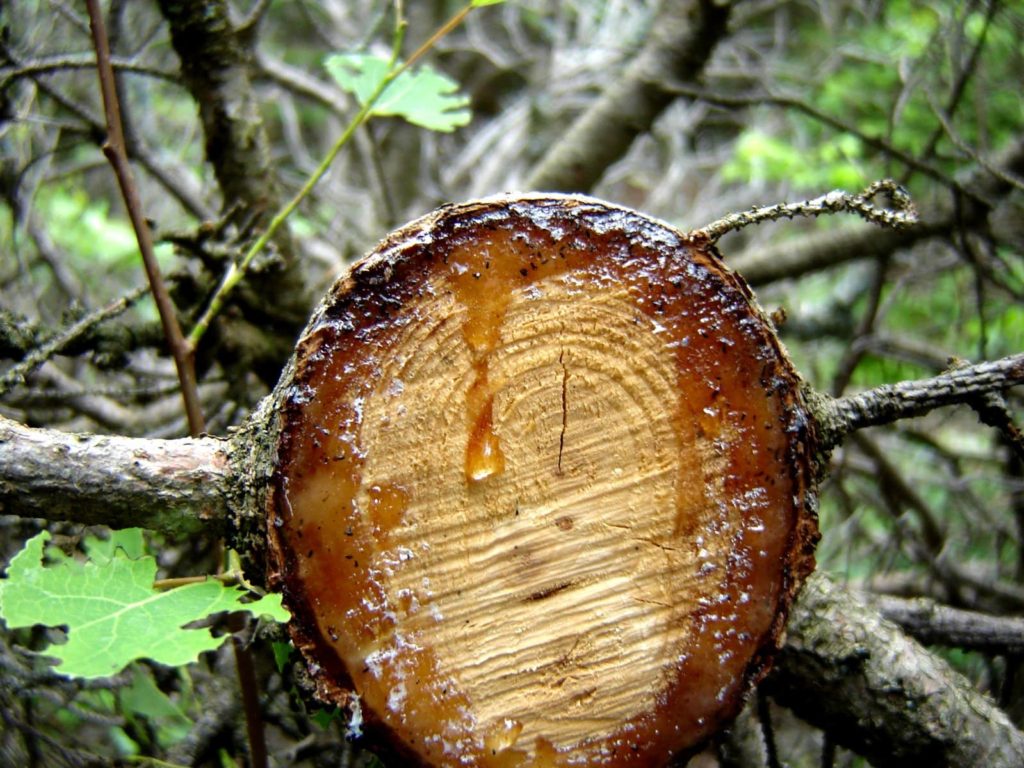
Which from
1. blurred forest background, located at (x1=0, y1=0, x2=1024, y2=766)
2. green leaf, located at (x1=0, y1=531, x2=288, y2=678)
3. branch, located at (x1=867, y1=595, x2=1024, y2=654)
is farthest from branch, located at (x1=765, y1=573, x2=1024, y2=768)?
green leaf, located at (x1=0, y1=531, x2=288, y2=678)

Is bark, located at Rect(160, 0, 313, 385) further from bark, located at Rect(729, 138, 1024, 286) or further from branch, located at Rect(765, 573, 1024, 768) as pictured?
bark, located at Rect(729, 138, 1024, 286)

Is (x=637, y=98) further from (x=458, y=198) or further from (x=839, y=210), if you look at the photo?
(x=839, y=210)

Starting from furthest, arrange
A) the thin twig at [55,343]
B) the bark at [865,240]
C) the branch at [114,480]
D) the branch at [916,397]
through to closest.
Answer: the bark at [865,240]
the thin twig at [55,343]
the branch at [916,397]
the branch at [114,480]

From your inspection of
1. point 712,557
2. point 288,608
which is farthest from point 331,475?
point 712,557

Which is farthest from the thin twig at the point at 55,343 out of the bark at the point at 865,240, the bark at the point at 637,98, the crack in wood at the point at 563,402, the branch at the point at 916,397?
the bark at the point at 865,240

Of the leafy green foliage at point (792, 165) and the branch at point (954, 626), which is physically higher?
the leafy green foliage at point (792, 165)

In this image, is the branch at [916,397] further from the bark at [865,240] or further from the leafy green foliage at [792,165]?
the leafy green foliage at [792,165]
